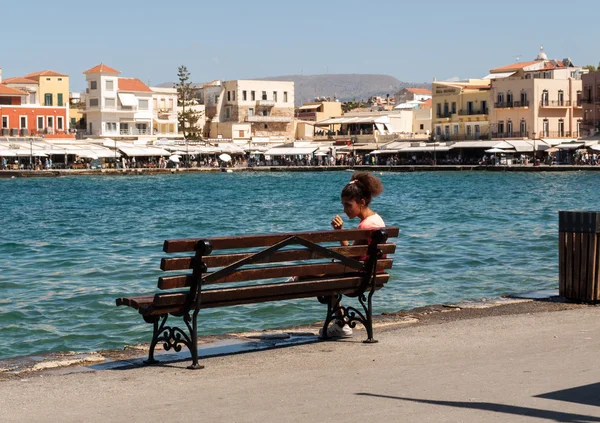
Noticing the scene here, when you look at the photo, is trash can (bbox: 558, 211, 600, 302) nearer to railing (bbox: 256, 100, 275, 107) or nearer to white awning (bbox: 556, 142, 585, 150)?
white awning (bbox: 556, 142, 585, 150)

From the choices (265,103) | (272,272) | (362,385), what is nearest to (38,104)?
(265,103)

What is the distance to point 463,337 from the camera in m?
7.40

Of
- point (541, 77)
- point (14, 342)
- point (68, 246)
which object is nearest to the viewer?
point (14, 342)

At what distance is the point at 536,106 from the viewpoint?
86.4 m

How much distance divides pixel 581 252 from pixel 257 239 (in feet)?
11.4

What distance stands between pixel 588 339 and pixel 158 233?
2264 centimetres

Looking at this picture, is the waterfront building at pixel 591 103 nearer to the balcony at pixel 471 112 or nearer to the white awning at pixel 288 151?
Result: the balcony at pixel 471 112

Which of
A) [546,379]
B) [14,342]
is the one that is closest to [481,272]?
[14,342]

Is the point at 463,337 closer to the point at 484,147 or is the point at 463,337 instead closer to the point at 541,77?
the point at 484,147

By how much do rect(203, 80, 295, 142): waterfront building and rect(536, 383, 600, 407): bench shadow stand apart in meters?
104

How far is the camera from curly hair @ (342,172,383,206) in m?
7.57

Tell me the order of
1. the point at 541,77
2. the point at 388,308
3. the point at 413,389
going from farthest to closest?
the point at 541,77 → the point at 388,308 → the point at 413,389

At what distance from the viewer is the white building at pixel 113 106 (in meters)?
94.4

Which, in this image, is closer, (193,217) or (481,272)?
(481,272)
